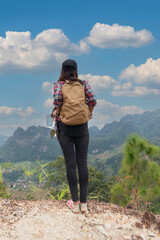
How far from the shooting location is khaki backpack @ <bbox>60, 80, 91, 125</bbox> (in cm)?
252

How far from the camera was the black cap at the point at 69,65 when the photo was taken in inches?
104

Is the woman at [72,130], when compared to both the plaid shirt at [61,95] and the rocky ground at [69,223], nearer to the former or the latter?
the plaid shirt at [61,95]

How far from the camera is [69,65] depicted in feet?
8.64

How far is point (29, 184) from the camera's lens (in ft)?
12.4

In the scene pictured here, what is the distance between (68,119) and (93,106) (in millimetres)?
390

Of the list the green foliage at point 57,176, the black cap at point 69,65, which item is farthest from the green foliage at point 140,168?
the green foliage at point 57,176

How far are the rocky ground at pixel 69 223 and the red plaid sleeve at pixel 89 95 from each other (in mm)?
1263

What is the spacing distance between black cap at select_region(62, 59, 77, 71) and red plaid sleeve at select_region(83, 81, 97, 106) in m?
0.20

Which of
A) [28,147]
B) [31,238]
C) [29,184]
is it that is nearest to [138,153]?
[29,184]

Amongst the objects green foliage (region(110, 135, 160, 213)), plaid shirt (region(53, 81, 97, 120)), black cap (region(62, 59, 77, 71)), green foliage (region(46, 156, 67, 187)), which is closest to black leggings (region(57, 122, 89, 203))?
plaid shirt (region(53, 81, 97, 120))

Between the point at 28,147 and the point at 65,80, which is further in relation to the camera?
the point at 28,147

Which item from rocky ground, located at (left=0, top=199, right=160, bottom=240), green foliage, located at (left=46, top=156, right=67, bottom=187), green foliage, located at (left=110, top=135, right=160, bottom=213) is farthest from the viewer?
green foliage, located at (left=46, top=156, right=67, bottom=187)

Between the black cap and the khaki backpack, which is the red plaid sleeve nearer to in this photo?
the khaki backpack

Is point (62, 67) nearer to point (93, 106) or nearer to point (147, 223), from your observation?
point (93, 106)
